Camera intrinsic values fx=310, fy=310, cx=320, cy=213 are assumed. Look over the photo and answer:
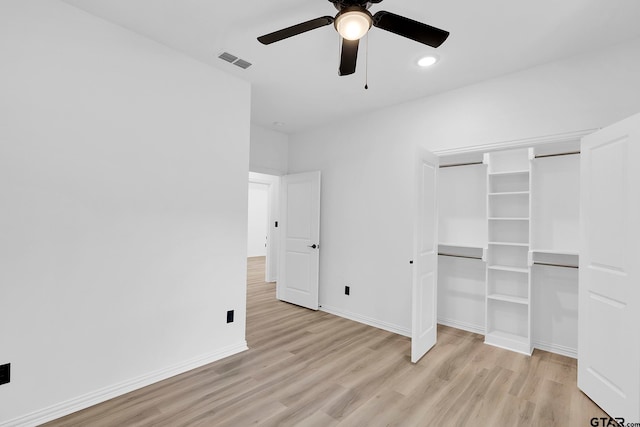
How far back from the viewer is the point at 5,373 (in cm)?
190

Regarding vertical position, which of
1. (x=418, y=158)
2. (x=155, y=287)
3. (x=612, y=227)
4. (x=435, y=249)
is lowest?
(x=155, y=287)

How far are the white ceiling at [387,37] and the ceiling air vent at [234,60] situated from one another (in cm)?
6

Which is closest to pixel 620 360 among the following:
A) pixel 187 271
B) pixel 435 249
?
pixel 435 249

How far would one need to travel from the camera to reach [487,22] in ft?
7.48

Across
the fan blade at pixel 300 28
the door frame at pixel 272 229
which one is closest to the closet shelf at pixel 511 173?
the fan blade at pixel 300 28

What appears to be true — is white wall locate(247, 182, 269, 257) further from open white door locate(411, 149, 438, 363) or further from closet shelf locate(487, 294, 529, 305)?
closet shelf locate(487, 294, 529, 305)

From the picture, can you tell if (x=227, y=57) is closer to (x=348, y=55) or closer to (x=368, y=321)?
(x=348, y=55)

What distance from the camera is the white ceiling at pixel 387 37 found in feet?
7.02

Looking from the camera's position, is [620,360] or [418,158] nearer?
[620,360]

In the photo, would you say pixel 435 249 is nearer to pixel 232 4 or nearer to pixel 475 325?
pixel 475 325

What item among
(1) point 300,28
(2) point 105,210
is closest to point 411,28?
(1) point 300,28

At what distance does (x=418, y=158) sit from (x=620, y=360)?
2.05 metres

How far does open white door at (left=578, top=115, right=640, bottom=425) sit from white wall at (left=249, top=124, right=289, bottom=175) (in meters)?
3.82

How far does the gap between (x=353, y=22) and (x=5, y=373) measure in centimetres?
292
